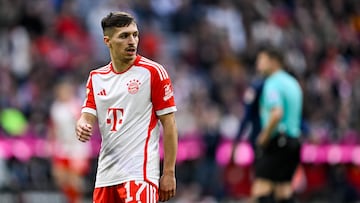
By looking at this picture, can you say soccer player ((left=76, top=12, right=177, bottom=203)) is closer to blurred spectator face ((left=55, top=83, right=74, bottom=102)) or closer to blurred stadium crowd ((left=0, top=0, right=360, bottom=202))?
blurred spectator face ((left=55, top=83, right=74, bottom=102))

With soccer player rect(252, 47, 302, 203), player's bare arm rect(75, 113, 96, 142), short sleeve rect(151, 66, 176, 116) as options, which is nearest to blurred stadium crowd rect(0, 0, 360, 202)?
soccer player rect(252, 47, 302, 203)

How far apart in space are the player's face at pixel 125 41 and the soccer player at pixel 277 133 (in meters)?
4.29

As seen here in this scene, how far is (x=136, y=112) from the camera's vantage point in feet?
29.4

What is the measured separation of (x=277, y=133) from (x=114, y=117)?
465 centimetres

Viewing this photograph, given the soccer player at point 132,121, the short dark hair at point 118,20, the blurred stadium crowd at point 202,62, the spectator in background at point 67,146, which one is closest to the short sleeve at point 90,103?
the soccer player at point 132,121

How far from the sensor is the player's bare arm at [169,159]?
883 cm

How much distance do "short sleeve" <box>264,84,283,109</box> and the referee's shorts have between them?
1.53ft

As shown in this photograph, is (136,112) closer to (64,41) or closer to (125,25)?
(125,25)

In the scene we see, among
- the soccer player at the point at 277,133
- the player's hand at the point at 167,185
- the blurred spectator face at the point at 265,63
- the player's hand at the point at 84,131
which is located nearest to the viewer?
the player's hand at the point at 84,131

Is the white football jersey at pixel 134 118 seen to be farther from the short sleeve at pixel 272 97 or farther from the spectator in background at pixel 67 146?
the spectator in background at pixel 67 146

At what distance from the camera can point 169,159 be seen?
349 inches

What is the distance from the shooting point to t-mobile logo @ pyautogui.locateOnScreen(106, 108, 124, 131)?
9.00m

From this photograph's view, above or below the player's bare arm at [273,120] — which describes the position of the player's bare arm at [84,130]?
above

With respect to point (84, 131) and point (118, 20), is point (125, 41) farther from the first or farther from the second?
point (84, 131)
